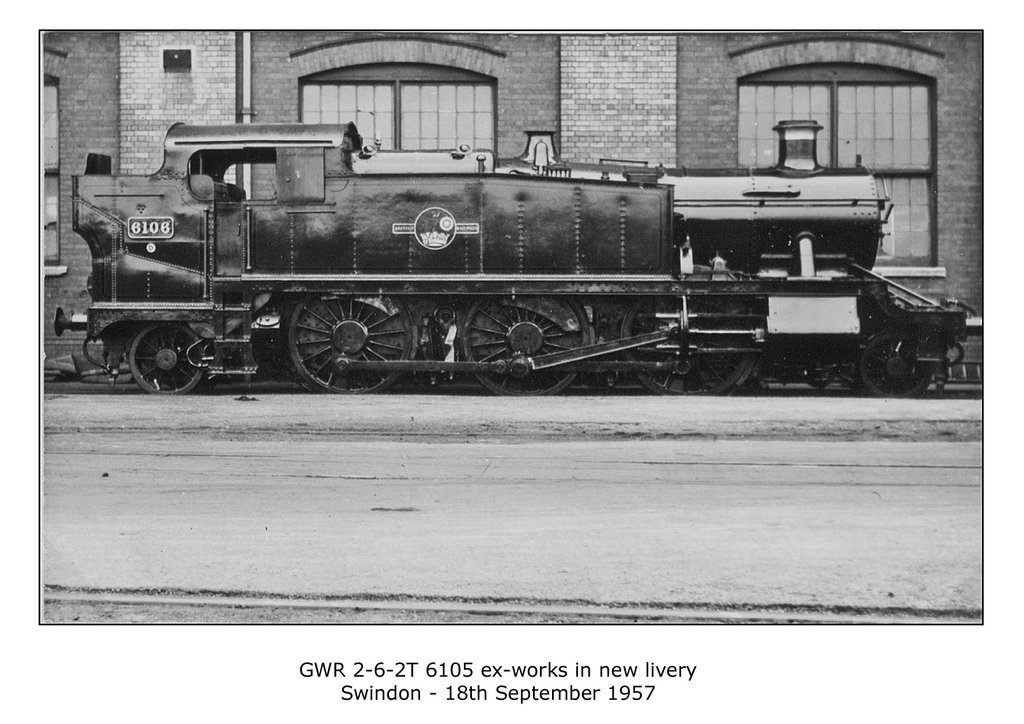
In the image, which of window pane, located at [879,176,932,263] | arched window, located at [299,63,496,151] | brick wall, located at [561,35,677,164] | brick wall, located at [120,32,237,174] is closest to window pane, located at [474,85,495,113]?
arched window, located at [299,63,496,151]

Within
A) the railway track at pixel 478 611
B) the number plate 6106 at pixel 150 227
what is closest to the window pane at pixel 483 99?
the number plate 6106 at pixel 150 227

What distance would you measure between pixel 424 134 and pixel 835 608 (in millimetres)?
6400

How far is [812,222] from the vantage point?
10.5 metres

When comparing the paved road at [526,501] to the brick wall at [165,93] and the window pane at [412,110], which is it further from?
the window pane at [412,110]

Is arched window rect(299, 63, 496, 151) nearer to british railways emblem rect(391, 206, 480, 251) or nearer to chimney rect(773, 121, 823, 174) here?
british railways emblem rect(391, 206, 480, 251)

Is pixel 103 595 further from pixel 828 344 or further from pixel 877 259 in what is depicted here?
pixel 877 259

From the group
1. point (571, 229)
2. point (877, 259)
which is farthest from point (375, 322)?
point (877, 259)

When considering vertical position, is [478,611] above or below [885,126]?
below

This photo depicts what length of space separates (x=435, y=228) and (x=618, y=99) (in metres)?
2.19

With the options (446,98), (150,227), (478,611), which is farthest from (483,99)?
(478,611)

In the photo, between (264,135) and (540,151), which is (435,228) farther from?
(264,135)

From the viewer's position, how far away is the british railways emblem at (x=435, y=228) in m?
10.0

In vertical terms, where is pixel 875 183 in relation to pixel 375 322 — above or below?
above

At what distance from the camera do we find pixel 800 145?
34.7 ft
